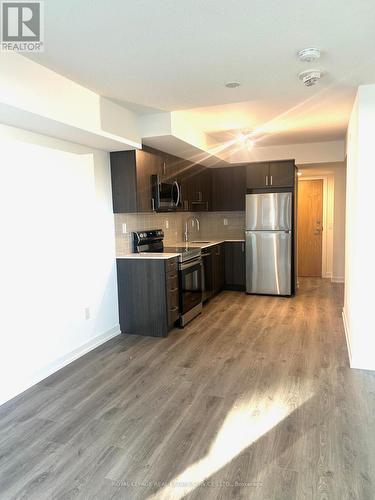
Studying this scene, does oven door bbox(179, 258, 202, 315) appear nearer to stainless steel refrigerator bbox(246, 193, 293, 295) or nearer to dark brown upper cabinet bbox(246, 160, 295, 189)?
stainless steel refrigerator bbox(246, 193, 293, 295)

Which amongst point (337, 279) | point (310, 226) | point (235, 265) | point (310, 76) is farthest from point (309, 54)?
point (310, 226)

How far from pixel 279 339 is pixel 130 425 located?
2.04 m

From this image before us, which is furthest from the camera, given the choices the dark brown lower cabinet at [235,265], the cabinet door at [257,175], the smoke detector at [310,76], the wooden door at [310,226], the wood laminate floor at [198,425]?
the wooden door at [310,226]

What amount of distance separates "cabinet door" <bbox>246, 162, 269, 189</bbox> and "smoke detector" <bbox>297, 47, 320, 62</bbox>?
134 inches

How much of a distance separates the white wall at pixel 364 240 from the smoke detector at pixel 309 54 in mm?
837

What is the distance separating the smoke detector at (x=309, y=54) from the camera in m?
2.31

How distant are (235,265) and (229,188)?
1.36m

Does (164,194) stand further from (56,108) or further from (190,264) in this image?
(56,108)

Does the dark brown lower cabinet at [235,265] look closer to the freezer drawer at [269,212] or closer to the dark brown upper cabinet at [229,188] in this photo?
the freezer drawer at [269,212]

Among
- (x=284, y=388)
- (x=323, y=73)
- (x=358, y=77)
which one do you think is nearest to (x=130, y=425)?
(x=284, y=388)

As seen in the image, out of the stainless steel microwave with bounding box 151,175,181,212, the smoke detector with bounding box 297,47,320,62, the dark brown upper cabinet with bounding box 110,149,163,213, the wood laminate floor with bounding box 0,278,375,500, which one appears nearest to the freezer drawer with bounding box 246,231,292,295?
the stainless steel microwave with bounding box 151,175,181,212
